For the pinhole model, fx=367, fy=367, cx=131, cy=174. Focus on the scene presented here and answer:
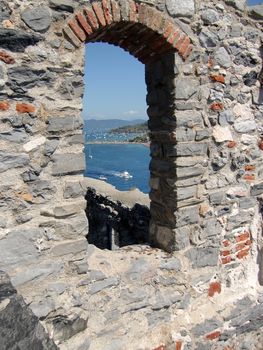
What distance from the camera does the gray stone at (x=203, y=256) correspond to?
3.59 metres

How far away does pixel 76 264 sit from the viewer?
116 inches

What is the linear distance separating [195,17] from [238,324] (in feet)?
10.1

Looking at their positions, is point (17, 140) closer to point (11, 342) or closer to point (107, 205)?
point (11, 342)

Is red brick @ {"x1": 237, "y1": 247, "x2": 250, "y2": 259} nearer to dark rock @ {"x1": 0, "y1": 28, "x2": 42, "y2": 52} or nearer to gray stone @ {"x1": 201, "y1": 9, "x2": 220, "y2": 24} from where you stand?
gray stone @ {"x1": 201, "y1": 9, "x2": 220, "y2": 24}

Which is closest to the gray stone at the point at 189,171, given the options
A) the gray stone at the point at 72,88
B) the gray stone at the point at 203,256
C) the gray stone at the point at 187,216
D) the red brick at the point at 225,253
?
the gray stone at the point at 187,216

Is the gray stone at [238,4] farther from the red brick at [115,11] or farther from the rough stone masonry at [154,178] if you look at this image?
the red brick at [115,11]

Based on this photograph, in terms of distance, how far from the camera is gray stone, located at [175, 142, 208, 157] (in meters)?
3.32

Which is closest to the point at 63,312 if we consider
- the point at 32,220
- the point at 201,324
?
the point at 32,220

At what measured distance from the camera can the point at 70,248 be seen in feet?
9.50

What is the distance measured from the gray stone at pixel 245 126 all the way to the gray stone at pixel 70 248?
6.24ft

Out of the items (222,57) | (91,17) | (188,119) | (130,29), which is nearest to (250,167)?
(188,119)

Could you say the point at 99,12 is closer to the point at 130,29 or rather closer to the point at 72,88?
the point at 130,29

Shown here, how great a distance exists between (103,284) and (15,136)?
1.44 meters

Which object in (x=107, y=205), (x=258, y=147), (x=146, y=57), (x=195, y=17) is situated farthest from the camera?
(x=107, y=205)
